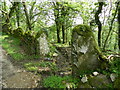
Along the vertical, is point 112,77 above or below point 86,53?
below

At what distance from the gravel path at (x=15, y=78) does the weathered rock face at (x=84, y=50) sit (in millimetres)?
2076

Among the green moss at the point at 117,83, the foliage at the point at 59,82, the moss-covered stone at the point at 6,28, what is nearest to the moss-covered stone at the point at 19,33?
the moss-covered stone at the point at 6,28

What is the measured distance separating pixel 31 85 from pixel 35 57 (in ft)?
10.2

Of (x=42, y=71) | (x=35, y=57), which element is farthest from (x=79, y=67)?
(x=35, y=57)

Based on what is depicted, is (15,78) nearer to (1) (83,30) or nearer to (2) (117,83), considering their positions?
(1) (83,30)

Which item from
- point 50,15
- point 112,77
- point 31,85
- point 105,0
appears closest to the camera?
point 112,77

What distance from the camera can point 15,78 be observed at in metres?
4.98

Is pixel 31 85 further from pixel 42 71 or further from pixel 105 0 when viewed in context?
pixel 105 0

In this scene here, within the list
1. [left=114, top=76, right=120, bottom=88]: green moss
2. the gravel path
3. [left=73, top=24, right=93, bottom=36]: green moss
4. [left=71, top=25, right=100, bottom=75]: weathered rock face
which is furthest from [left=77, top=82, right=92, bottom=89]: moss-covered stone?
[left=73, top=24, right=93, bottom=36]: green moss

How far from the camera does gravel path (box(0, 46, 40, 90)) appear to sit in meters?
4.53

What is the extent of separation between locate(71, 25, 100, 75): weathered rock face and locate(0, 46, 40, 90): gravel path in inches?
Result: 81.7

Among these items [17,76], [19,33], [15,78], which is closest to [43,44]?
[17,76]

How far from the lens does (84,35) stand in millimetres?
4633

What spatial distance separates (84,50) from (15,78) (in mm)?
3414
